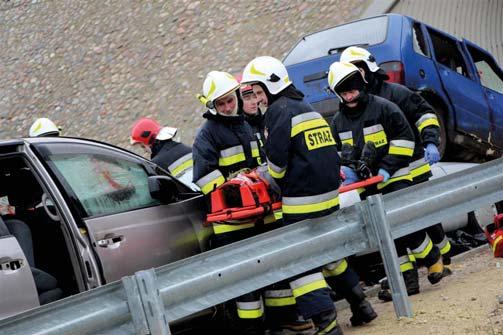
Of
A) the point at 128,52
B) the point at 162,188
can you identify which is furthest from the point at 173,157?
the point at 128,52

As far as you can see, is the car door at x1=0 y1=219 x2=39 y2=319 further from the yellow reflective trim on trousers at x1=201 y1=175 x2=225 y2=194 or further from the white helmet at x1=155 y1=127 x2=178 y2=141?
the white helmet at x1=155 y1=127 x2=178 y2=141

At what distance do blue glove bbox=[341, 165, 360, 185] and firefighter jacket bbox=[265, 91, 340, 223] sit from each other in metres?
1.33

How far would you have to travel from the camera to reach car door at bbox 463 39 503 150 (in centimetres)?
1244

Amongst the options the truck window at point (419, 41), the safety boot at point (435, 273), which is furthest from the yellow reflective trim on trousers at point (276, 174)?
the truck window at point (419, 41)

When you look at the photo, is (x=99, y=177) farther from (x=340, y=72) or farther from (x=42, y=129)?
(x=42, y=129)

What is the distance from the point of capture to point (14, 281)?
17.1 feet

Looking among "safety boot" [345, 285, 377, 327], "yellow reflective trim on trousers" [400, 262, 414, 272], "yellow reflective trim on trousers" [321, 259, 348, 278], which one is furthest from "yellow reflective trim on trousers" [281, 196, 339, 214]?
"yellow reflective trim on trousers" [400, 262, 414, 272]

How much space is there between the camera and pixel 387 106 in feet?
25.8

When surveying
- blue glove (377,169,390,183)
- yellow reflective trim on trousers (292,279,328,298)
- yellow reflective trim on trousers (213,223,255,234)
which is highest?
blue glove (377,169,390,183)

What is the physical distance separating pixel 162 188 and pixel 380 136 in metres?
2.04

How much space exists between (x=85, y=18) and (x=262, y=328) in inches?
755

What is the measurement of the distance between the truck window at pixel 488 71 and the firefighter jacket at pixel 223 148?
6306 mm

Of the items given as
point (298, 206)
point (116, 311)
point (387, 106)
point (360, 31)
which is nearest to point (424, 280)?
point (387, 106)

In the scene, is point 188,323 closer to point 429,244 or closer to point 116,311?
point 116,311
